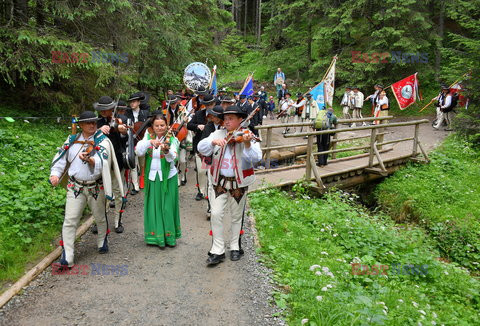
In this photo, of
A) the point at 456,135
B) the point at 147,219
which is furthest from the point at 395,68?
the point at 147,219

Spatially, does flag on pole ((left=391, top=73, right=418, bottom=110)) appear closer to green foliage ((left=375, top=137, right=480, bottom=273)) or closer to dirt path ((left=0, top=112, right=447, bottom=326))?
green foliage ((left=375, top=137, right=480, bottom=273))

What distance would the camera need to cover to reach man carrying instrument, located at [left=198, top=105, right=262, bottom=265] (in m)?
4.91

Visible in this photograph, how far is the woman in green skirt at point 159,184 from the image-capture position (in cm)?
547

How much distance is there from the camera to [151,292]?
4.46 meters

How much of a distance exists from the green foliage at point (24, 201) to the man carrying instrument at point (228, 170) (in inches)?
99.0

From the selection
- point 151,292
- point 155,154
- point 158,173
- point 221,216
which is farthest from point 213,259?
point 155,154

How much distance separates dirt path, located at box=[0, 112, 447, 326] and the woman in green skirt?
13.1 inches

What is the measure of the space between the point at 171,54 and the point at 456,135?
1218 centimetres

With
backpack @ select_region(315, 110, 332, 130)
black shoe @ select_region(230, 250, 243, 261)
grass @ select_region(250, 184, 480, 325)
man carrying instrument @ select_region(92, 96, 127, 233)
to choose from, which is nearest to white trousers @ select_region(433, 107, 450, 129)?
backpack @ select_region(315, 110, 332, 130)

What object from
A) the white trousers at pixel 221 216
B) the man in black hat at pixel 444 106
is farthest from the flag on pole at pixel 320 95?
the white trousers at pixel 221 216

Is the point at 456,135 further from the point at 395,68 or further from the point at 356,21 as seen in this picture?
the point at 356,21

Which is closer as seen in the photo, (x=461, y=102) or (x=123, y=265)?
(x=123, y=265)

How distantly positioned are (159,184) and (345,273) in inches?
116

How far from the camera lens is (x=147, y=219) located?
558 cm
